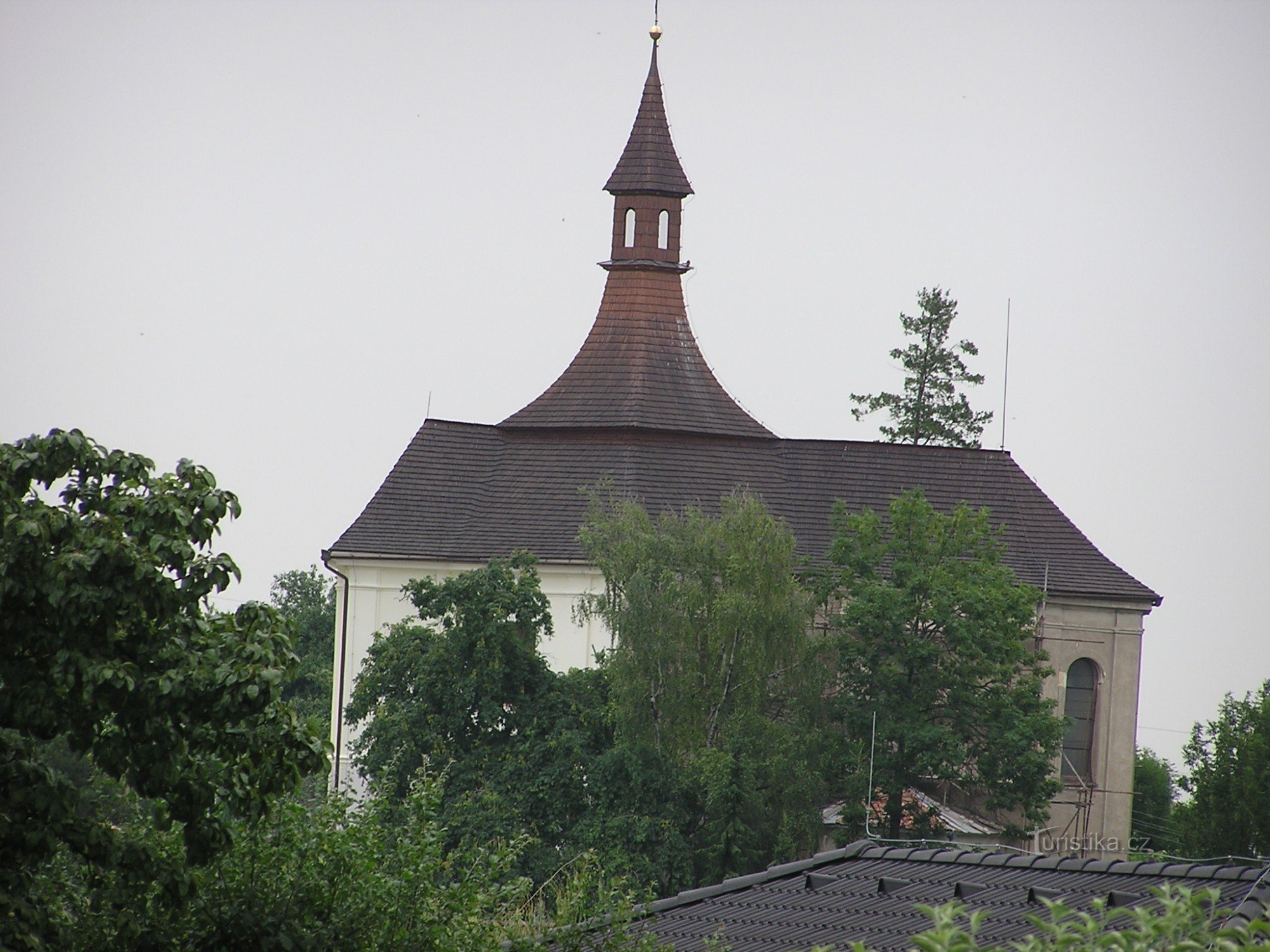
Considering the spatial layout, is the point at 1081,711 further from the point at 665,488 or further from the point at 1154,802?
the point at 1154,802

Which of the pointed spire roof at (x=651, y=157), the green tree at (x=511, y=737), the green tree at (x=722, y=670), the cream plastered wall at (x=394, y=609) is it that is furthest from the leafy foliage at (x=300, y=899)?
the pointed spire roof at (x=651, y=157)

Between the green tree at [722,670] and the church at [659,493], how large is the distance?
446 cm

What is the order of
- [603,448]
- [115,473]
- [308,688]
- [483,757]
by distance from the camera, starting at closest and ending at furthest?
[115,473], [483,757], [603,448], [308,688]

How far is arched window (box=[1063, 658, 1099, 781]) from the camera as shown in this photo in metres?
47.8

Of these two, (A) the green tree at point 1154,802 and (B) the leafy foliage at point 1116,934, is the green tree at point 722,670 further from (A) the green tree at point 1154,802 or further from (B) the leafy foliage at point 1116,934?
(B) the leafy foliage at point 1116,934

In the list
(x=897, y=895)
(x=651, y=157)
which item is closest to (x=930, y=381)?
(x=651, y=157)

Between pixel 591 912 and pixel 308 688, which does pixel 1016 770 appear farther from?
pixel 308 688

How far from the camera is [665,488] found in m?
47.4

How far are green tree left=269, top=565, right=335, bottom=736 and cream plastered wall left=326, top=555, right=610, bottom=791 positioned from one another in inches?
442

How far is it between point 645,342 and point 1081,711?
13.0 metres

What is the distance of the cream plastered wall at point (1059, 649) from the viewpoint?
4544 centimetres

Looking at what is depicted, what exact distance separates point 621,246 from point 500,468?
21.3 feet

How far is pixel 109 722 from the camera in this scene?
13641 mm

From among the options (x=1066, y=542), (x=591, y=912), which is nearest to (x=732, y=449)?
(x=1066, y=542)
